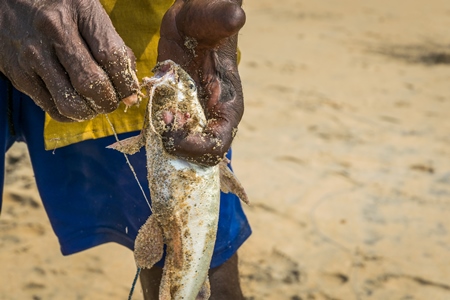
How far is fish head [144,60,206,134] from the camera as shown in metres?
1.83

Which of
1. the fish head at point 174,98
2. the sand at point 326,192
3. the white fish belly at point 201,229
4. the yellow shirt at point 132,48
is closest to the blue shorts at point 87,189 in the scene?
the yellow shirt at point 132,48

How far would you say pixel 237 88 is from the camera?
1.96m

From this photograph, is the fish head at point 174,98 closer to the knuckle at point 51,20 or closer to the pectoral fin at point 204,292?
the knuckle at point 51,20

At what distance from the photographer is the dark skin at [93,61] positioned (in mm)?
1764

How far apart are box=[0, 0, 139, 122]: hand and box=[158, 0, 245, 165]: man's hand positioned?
0.19 m

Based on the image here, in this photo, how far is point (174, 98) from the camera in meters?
1.85

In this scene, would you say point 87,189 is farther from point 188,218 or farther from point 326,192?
point 326,192

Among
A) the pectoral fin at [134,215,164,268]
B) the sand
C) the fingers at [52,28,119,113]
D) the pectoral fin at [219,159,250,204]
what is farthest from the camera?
the sand

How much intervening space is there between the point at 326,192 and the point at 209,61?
271cm

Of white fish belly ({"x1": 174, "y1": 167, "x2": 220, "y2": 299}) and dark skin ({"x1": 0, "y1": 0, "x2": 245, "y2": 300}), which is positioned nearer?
dark skin ({"x1": 0, "y1": 0, "x2": 245, "y2": 300})

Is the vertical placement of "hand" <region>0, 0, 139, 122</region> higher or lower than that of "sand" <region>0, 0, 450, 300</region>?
higher

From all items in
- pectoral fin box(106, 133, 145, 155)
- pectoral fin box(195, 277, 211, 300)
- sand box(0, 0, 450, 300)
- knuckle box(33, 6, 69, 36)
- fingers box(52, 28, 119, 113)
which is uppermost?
knuckle box(33, 6, 69, 36)

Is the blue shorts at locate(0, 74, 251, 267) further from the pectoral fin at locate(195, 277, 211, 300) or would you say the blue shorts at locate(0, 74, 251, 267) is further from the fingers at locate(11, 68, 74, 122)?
the fingers at locate(11, 68, 74, 122)

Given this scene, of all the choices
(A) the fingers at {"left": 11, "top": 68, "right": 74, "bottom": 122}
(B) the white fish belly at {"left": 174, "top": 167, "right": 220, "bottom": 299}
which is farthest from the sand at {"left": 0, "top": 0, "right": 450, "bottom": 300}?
(A) the fingers at {"left": 11, "top": 68, "right": 74, "bottom": 122}
